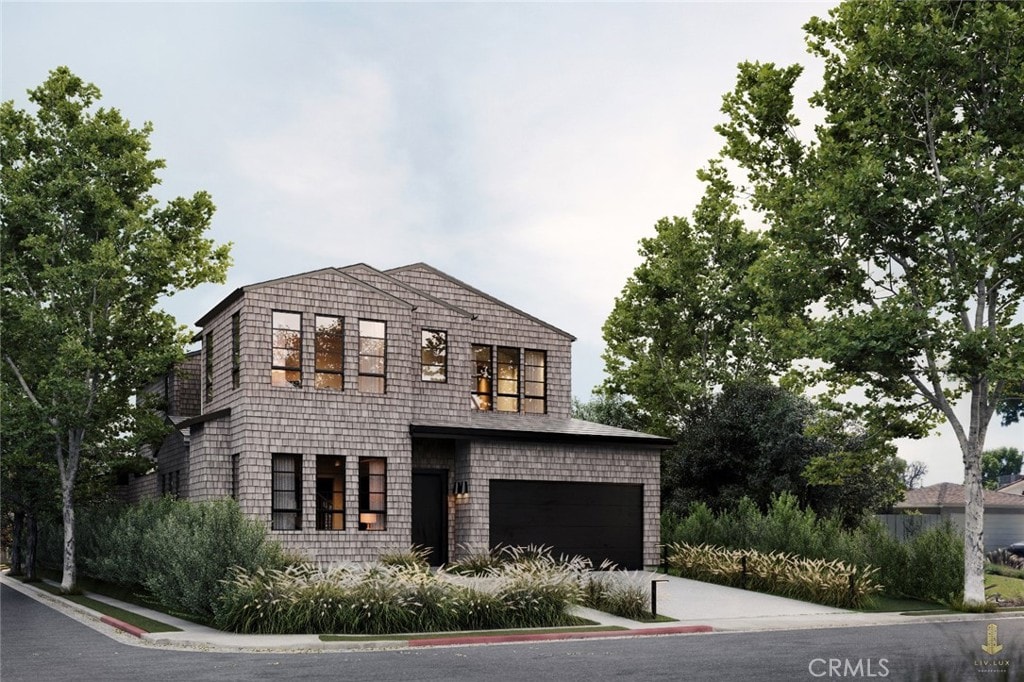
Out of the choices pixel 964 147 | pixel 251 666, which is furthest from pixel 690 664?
pixel 964 147

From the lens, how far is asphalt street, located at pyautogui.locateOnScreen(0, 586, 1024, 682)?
1405 centimetres

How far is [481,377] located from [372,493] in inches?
263

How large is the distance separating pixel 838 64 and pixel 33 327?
24965mm

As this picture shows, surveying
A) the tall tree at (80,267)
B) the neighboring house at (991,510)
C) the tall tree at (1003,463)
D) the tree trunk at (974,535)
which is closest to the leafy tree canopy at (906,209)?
the tree trunk at (974,535)

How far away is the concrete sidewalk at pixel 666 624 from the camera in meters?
17.9

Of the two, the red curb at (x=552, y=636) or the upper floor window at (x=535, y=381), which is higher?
the upper floor window at (x=535, y=381)

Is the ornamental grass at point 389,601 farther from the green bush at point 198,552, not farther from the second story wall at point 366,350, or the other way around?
the second story wall at point 366,350

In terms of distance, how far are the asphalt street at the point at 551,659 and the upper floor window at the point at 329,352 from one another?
1078 cm

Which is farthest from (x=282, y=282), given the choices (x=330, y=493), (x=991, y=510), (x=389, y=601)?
(x=991, y=510)

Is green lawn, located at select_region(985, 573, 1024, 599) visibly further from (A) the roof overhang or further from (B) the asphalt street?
(A) the roof overhang

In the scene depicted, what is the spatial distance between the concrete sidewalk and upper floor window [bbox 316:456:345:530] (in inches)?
220

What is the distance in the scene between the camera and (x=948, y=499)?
188ft

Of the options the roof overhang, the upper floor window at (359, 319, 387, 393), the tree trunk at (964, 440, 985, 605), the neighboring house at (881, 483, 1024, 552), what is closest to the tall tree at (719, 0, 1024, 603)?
the tree trunk at (964, 440, 985, 605)

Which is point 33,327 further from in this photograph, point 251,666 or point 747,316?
point 747,316
